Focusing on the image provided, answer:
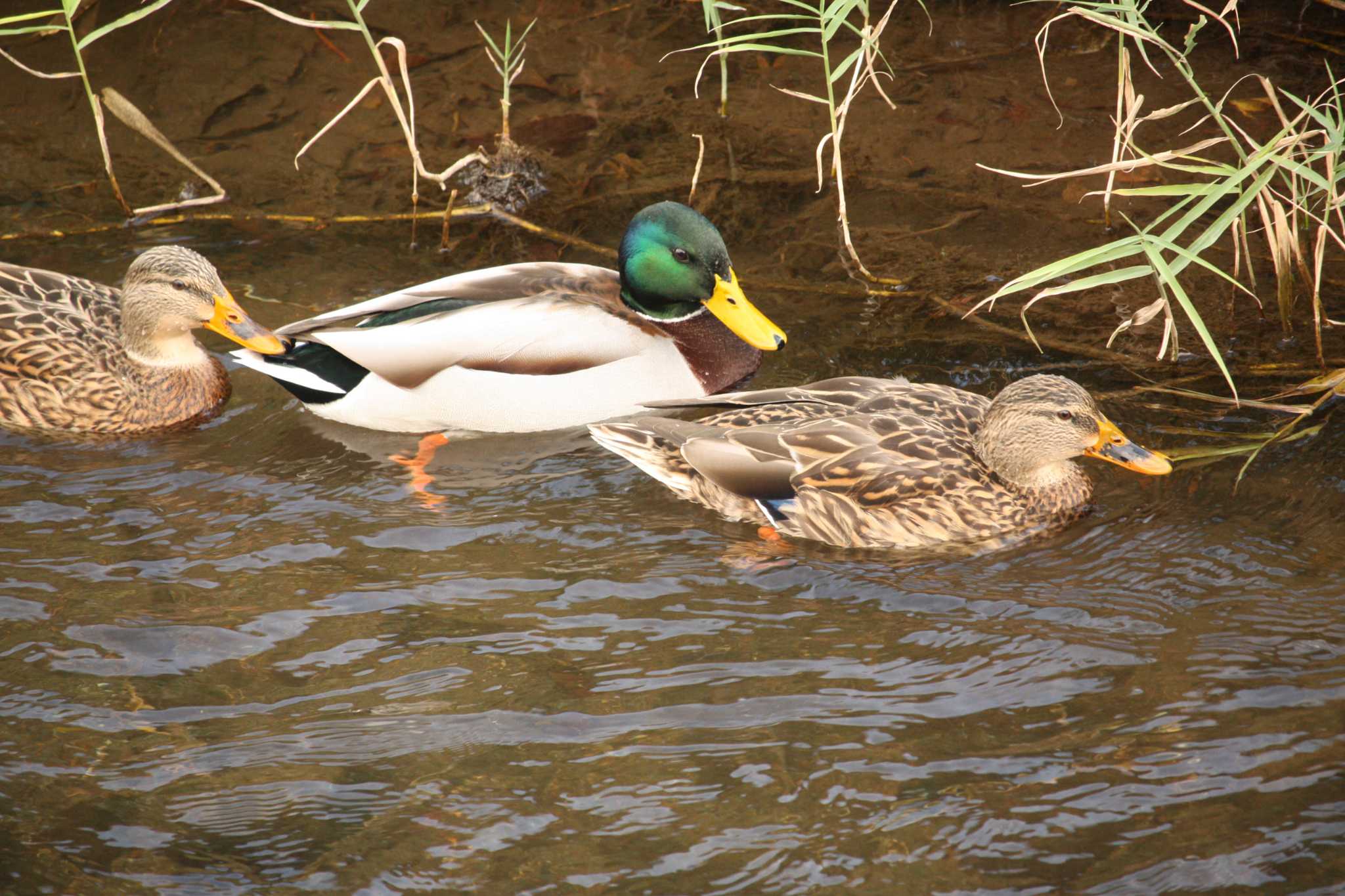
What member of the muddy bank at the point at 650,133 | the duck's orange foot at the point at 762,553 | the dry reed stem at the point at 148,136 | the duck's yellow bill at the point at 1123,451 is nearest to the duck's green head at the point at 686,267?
the muddy bank at the point at 650,133

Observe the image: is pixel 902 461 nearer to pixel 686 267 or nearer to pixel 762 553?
pixel 762 553

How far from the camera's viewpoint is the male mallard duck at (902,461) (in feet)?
16.6

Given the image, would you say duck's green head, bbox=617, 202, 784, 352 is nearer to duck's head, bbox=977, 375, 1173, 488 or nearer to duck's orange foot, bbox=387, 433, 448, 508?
duck's orange foot, bbox=387, 433, 448, 508

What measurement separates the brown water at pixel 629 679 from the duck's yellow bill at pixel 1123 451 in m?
0.24

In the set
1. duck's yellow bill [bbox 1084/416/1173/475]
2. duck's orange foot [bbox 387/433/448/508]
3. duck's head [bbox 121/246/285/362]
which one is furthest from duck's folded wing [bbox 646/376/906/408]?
duck's head [bbox 121/246/285/362]

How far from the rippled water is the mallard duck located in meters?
0.31

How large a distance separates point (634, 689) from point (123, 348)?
10.5 ft

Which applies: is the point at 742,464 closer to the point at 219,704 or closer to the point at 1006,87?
the point at 219,704

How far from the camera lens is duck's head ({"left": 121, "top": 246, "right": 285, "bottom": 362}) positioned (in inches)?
241

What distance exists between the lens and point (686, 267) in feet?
20.4

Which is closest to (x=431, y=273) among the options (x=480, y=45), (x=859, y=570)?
(x=480, y=45)

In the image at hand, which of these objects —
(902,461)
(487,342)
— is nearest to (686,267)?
(487,342)

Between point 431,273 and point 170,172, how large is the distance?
1950mm

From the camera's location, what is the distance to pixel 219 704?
437 centimetres
